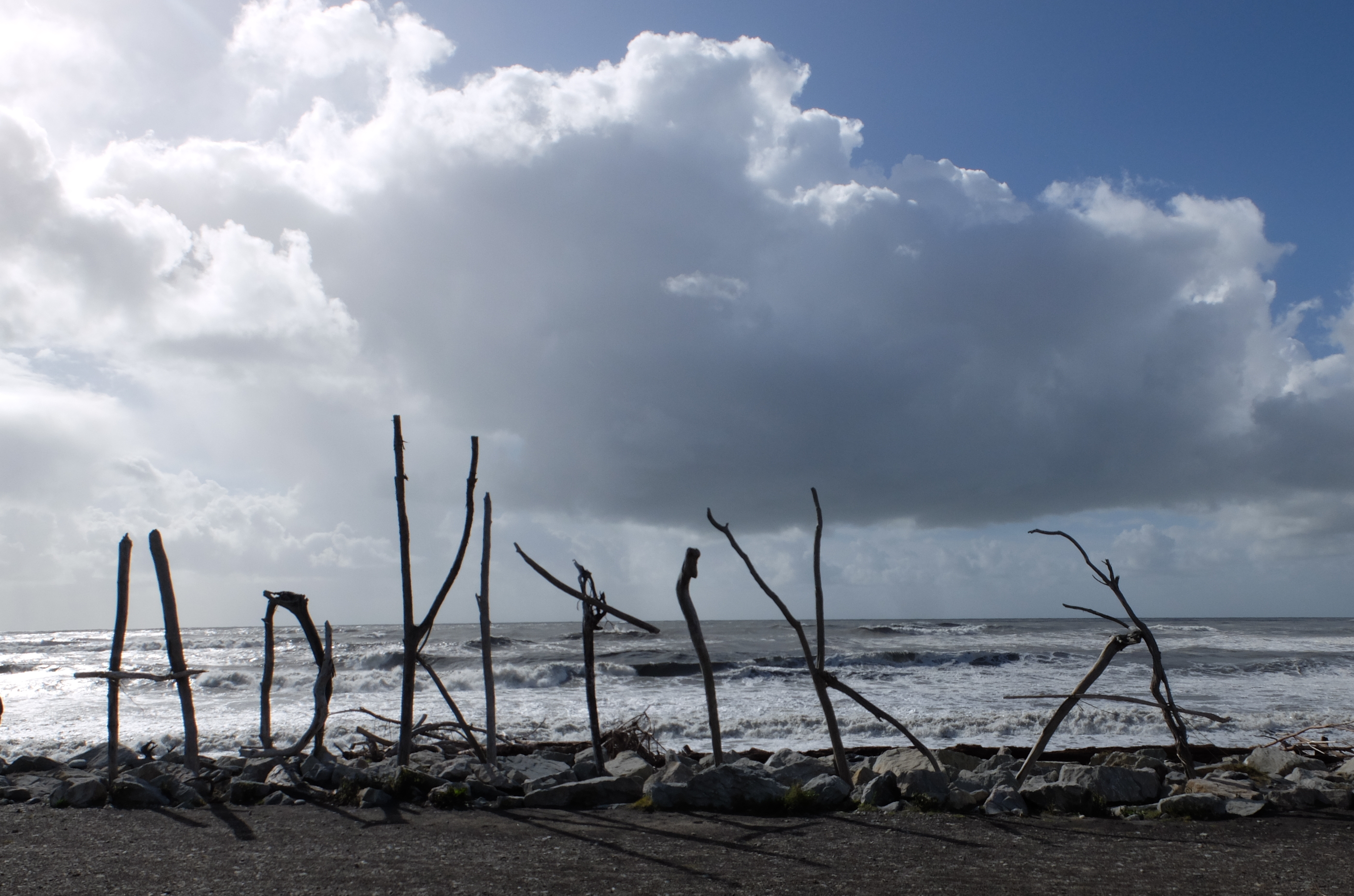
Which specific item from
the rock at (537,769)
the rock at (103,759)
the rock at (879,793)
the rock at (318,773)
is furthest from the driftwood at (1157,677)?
the rock at (103,759)

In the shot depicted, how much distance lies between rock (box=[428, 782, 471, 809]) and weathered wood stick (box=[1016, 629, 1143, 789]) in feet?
17.0

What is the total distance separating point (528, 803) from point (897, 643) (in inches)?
1638

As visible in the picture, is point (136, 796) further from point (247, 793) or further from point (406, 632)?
point (406, 632)

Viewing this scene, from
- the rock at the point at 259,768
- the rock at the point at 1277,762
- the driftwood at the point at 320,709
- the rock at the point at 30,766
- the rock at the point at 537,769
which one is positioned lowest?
the rock at the point at 1277,762

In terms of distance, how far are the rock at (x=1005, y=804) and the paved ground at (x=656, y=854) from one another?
0.74 ft

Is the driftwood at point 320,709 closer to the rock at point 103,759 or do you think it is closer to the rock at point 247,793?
the rock at point 247,793

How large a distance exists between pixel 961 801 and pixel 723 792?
2.11 meters

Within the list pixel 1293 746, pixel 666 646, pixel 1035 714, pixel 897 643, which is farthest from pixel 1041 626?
pixel 1293 746

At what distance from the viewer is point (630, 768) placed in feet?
29.5

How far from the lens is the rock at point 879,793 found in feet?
24.9

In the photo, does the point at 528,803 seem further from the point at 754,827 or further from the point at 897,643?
the point at 897,643

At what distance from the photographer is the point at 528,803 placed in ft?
26.3

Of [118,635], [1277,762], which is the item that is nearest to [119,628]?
[118,635]

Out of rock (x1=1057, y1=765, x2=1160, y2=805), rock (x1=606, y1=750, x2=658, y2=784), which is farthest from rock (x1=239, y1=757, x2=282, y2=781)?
rock (x1=1057, y1=765, x2=1160, y2=805)
